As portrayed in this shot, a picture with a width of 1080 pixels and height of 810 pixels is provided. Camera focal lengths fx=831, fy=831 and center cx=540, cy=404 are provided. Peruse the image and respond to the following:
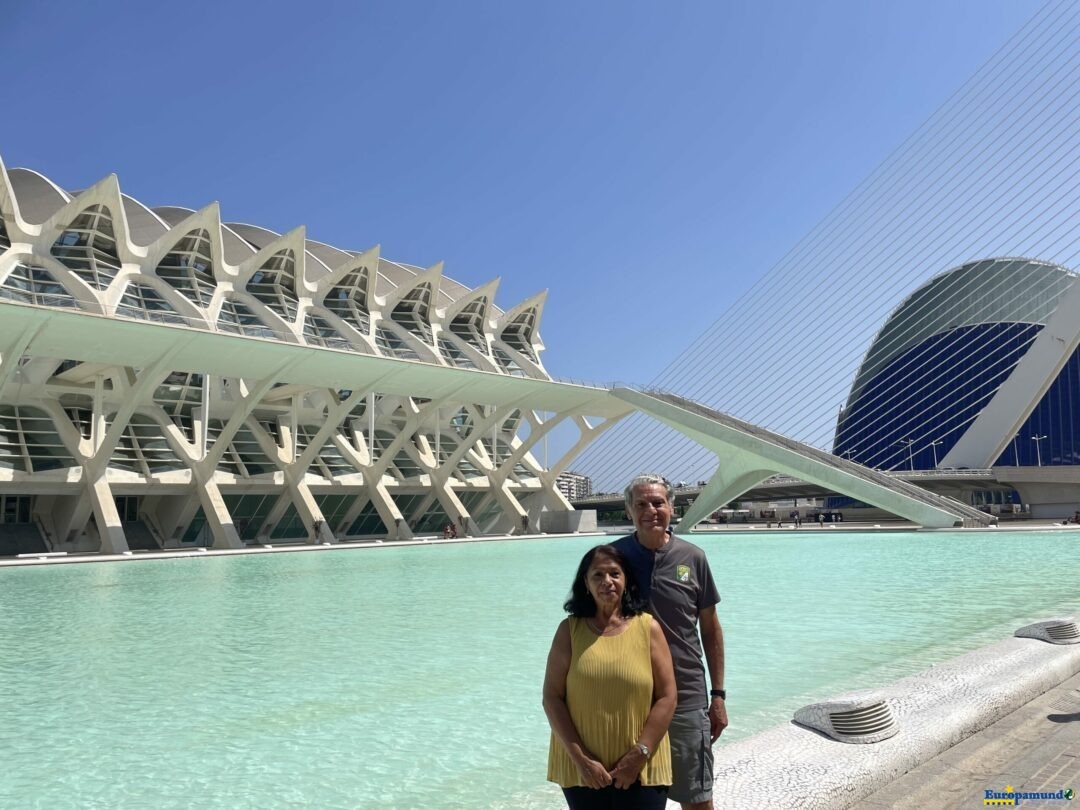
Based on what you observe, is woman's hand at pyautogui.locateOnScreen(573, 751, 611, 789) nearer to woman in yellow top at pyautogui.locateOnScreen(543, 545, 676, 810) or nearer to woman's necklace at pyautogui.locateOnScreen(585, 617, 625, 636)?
woman in yellow top at pyautogui.locateOnScreen(543, 545, 676, 810)

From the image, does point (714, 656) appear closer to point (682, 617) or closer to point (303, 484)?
point (682, 617)

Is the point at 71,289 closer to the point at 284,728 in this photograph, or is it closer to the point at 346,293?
the point at 346,293

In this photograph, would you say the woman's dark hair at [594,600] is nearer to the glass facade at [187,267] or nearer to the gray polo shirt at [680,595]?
the gray polo shirt at [680,595]

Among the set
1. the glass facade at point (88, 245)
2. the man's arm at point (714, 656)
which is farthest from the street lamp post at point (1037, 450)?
the man's arm at point (714, 656)

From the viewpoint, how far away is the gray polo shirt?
240cm

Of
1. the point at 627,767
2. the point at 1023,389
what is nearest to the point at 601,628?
the point at 627,767

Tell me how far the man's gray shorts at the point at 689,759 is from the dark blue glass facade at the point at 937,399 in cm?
4933

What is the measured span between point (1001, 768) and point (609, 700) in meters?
2.05

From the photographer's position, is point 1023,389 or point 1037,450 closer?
point 1023,389

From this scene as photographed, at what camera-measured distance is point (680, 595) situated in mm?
2447

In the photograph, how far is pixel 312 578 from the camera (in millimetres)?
14500

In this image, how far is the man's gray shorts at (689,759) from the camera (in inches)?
91.1

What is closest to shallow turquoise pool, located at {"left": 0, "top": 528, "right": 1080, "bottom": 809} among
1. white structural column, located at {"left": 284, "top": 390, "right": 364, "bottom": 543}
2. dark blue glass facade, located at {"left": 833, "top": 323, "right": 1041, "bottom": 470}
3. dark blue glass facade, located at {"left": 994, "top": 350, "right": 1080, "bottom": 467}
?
white structural column, located at {"left": 284, "top": 390, "right": 364, "bottom": 543}

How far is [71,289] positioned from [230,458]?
862 cm
